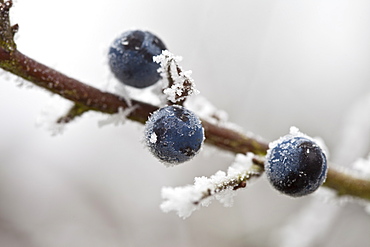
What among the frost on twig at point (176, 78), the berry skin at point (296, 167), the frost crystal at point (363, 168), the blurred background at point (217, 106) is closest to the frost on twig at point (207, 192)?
the berry skin at point (296, 167)

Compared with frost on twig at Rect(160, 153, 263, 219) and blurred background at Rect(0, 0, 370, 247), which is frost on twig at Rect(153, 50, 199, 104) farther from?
blurred background at Rect(0, 0, 370, 247)

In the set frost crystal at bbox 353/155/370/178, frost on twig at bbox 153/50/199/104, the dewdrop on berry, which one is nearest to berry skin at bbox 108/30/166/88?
frost on twig at bbox 153/50/199/104

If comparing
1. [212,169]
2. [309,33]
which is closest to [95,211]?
[212,169]

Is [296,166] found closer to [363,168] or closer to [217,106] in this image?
[363,168]

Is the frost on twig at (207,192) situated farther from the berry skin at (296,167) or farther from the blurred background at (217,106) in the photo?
the blurred background at (217,106)

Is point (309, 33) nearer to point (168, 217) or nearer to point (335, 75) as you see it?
point (335, 75)
